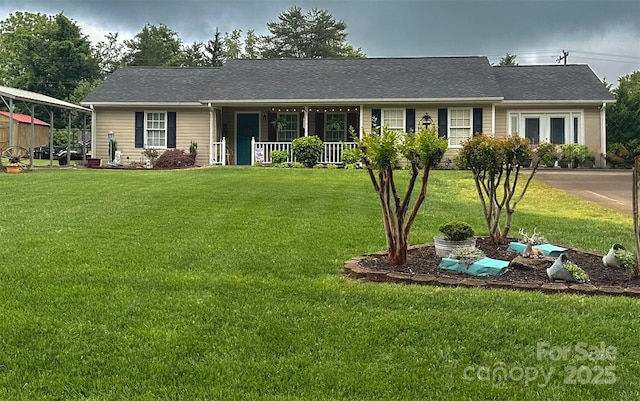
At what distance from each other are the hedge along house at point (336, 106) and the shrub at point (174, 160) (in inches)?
44.1

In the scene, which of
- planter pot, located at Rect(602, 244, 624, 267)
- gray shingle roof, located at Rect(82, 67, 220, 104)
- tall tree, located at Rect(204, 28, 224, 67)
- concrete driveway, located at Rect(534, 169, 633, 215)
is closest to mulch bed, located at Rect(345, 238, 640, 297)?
planter pot, located at Rect(602, 244, 624, 267)

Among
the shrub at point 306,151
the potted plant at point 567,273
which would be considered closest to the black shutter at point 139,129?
the shrub at point 306,151

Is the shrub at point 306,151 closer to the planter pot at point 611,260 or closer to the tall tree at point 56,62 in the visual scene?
the planter pot at point 611,260

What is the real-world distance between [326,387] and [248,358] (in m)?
0.58

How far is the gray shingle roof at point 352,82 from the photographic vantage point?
2153cm

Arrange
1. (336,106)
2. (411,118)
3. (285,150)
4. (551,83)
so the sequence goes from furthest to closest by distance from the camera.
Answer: (551,83)
(336,106)
(411,118)
(285,150)

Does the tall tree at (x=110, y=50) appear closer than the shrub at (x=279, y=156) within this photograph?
No

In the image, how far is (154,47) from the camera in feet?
184

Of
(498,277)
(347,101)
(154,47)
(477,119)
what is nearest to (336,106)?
(347,101)

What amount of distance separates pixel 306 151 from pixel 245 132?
435cm

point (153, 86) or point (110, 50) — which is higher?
point (110, 50)

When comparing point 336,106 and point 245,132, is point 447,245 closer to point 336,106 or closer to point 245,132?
point 336,106

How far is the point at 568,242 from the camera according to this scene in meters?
7.31

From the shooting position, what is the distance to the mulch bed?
→ 16.0ft
